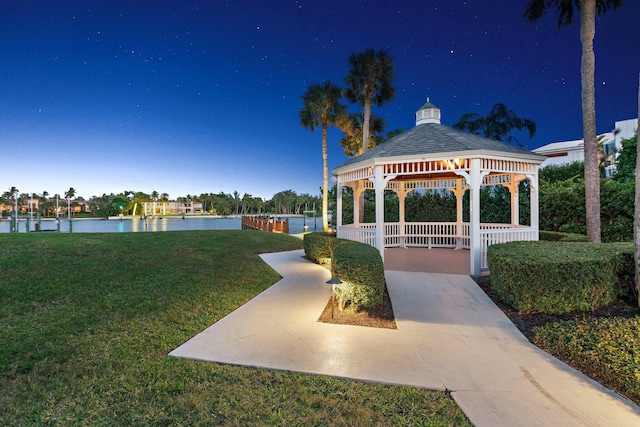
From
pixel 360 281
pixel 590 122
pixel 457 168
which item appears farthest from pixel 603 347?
pixel 590 122

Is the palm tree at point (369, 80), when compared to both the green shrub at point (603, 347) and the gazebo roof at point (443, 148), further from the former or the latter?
the green shrub at point (603, 347)

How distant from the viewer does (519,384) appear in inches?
115

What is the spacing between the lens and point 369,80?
1777 centimetres

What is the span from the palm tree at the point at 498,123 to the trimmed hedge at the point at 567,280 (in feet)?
63.5

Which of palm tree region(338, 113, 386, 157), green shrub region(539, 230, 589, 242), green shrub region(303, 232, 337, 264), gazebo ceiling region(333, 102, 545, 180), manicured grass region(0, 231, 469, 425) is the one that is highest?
palm tree region(338, 113, 386, 157)

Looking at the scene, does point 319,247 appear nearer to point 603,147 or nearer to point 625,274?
point 625,274

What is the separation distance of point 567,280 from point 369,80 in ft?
52.1

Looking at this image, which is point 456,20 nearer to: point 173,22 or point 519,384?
point 173,22

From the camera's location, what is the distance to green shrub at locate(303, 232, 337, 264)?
926cm

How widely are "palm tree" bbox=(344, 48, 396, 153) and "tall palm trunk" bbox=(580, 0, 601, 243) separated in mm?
10351

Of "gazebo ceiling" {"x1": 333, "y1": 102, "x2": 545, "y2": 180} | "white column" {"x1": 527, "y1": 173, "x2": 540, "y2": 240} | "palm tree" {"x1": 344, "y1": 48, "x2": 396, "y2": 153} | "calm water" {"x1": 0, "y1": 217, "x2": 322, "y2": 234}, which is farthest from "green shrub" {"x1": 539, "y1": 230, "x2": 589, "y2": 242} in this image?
"calm water" {"x1": 0, "y1": 217, "x2": 322, "y2": 234}

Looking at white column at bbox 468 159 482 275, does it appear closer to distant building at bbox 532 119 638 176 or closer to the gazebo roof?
the gazebo roof

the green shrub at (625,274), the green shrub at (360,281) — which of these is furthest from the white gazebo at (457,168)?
the green shrub at (360,281)

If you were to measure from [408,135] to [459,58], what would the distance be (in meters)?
9.33
